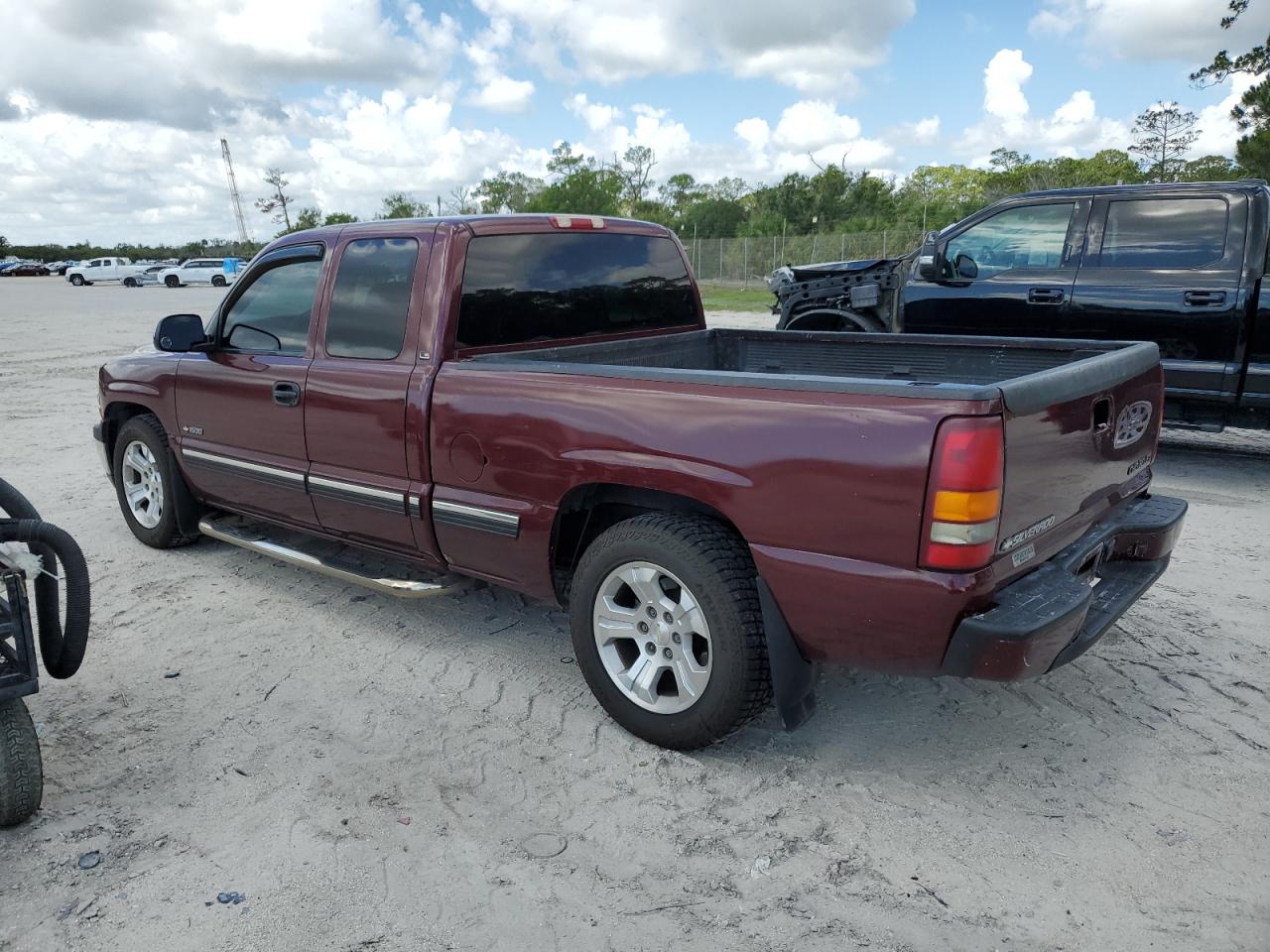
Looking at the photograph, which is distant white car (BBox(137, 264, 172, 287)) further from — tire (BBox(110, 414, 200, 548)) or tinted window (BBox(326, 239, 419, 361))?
tinted window (BBox(326, 239, 419, 361))

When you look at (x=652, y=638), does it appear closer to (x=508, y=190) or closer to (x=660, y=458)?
(x=660, y=458)

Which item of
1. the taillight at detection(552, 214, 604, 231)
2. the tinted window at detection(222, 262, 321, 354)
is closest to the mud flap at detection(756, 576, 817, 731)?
the taillight at detection(552, 214, 604, 231)

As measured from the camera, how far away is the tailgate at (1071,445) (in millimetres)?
2598

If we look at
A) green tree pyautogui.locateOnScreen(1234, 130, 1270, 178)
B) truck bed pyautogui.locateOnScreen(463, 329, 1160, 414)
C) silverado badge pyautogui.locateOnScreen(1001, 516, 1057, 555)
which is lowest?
silverado badge pyautogui.locateOnScreen(1001, 516, 1057, 555)

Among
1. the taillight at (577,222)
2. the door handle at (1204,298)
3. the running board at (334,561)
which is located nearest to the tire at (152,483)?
the running board at (334,561)

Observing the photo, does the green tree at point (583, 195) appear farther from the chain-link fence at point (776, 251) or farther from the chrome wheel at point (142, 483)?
the chrome wheel at point (142, 483)

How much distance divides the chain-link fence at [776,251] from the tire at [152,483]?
26721 millimetres

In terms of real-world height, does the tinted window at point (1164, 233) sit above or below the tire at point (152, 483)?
above

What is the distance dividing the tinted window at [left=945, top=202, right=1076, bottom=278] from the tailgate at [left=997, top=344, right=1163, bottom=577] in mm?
3891

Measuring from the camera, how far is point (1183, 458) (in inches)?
288

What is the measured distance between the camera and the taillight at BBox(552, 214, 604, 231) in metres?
4.10

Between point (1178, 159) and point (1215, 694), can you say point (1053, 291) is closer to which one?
point (1215, 694)

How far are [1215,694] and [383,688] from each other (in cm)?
315

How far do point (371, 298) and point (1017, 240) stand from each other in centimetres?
530
